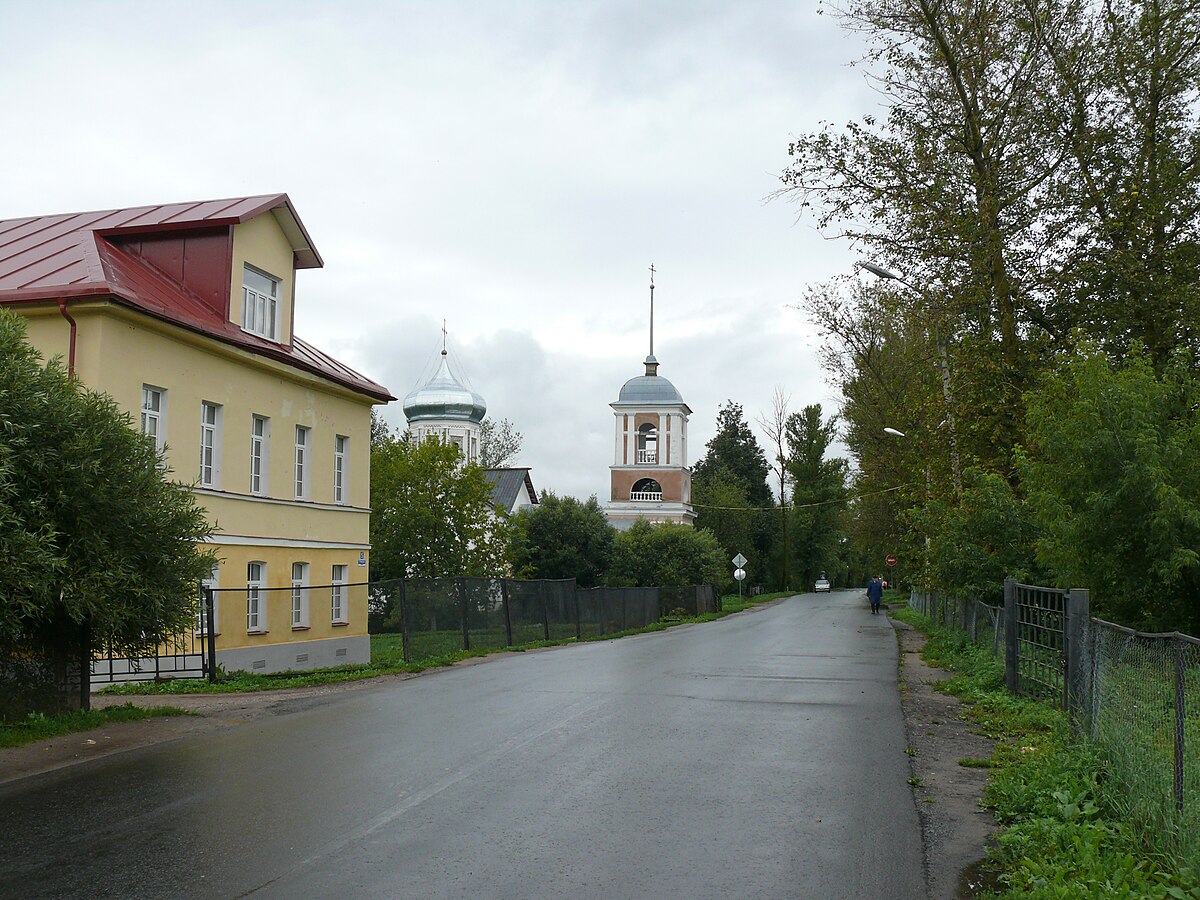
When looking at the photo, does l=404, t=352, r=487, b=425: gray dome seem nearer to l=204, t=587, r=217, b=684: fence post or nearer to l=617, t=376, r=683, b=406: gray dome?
l=617, t=376, r=683, b=406: gray dome

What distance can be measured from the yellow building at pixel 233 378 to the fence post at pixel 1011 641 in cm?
1223

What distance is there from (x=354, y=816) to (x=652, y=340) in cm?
8175

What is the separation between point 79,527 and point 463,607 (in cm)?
1353

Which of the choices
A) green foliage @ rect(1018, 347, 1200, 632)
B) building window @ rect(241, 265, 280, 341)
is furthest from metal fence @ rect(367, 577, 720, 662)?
green foliage @ rect(1018, 347, 1200, 632)

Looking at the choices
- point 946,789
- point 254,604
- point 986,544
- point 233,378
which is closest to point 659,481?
point 254,604

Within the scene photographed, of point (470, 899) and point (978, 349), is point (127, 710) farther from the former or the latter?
point (978, 349)

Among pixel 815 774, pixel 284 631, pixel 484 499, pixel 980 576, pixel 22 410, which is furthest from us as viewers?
pixel 484 499

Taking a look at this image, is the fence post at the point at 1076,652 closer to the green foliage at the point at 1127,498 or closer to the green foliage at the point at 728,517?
the green foliage at the point at 1127,498

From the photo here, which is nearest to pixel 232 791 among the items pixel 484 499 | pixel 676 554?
pixel 484 499

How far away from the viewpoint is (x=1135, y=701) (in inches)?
291

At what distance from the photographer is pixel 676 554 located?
56.7 meters

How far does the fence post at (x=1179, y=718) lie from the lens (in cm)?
621

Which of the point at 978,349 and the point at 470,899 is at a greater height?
the point at 978,349

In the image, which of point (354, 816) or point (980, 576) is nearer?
point (354, 816)
